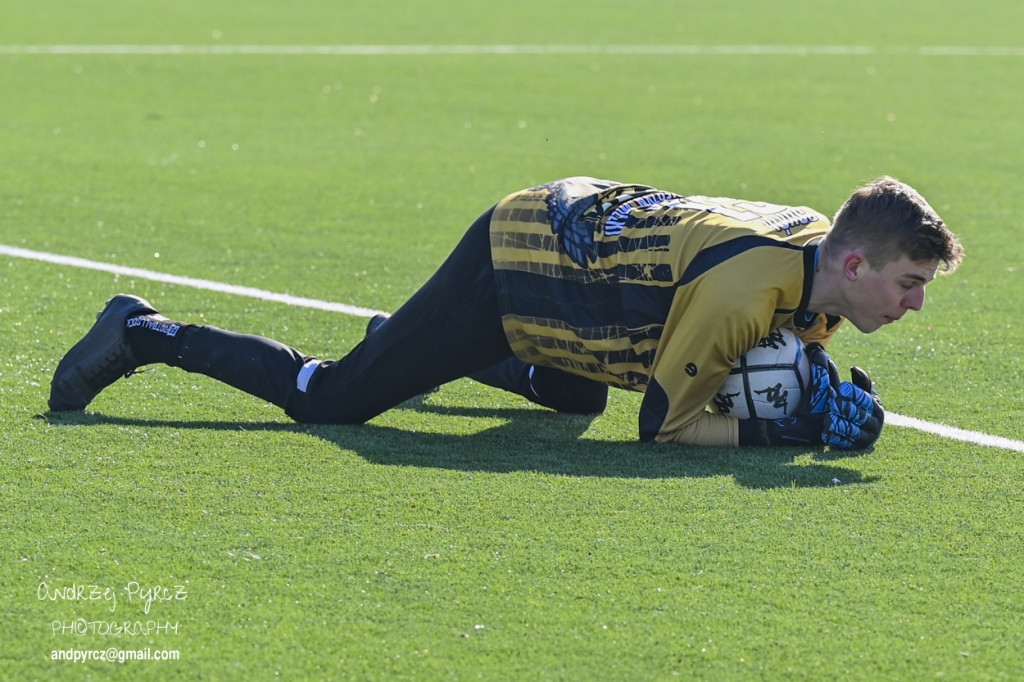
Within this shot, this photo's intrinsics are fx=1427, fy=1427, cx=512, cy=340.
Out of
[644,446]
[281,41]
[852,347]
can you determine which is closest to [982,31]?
[281,41]

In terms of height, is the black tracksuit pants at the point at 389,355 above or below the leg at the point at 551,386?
above

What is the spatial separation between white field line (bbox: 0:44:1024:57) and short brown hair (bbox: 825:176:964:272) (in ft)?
41.8

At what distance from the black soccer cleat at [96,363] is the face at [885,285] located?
279cm

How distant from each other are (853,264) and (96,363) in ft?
9.56

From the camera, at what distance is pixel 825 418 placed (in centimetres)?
524

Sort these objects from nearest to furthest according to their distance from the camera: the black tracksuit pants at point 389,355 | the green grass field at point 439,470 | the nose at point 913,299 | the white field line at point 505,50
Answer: the green grass field at point 439,470, the nose at point 913,299, the black tracksuit pants at point 389,355, the white field line at point 505,50

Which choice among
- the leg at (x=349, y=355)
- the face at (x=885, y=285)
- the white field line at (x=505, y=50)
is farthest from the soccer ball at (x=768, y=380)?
the white field line at (x=505, y=50)

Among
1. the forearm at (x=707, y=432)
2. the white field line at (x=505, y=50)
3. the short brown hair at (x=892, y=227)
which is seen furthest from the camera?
the white field line at (x=505, y=50)

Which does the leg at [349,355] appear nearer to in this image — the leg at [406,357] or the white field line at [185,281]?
the leg at [406,357]

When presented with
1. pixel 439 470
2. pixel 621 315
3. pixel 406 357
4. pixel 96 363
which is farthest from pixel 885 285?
pixel 96 363

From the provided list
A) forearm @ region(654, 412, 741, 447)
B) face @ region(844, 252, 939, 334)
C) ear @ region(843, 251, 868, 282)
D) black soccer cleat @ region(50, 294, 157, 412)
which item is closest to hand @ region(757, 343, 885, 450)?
forearm @ region(654, 412, 741, 447)

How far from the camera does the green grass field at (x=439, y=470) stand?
3785mm

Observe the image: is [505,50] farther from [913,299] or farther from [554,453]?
[913,299]

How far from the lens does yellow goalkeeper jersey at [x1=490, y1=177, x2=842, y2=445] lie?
4898 millimetres
